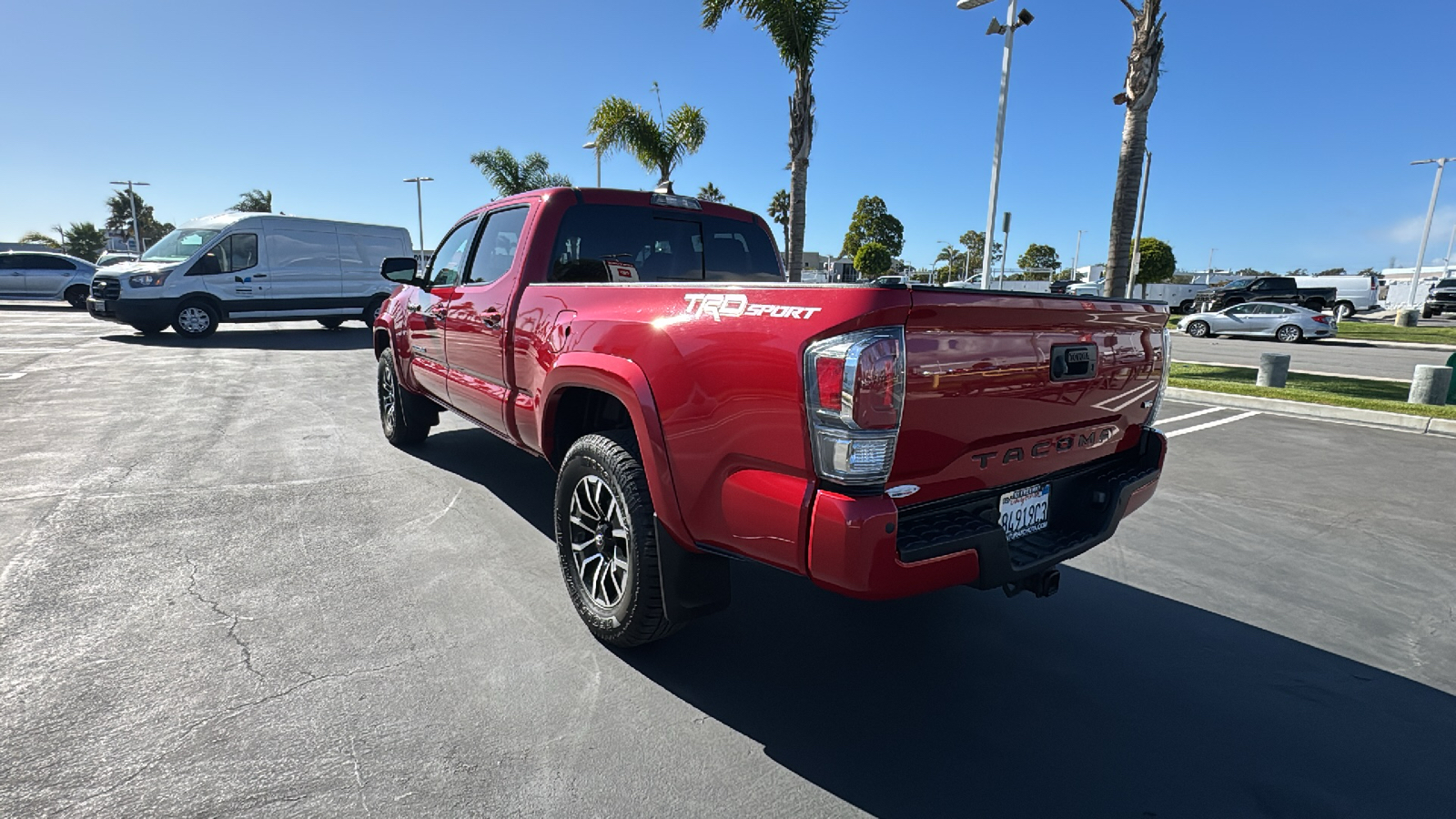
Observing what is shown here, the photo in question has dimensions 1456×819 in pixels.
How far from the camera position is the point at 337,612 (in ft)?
10.5

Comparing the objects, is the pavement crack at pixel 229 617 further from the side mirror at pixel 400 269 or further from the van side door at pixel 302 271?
the van side door at pixel 302 271

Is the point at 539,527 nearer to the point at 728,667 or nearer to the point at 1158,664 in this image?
the point at 728,667

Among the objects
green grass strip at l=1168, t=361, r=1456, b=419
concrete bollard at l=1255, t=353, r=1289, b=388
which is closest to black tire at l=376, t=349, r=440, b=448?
green grass strip at l=1168, t=361, r=1456, b=419

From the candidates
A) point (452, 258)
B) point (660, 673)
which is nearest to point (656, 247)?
point (452, 258)

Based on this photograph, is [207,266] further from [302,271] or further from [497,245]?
[497,245]

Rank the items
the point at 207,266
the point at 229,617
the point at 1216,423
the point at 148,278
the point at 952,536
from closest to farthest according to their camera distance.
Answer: the point at 952,536, the point at 229,617, the point at 1216,423, the point at 148,278, the point at 207,266

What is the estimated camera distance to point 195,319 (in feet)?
44.9

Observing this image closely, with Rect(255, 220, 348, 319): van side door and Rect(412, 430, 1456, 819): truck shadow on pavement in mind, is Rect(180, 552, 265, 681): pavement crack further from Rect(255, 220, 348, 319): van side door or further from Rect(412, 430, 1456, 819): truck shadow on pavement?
Rect(255, 220, 348, 319): van side door

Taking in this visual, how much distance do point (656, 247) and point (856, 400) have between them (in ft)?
8.45

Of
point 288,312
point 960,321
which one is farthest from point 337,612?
point 288,312

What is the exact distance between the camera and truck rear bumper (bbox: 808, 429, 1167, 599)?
200cm

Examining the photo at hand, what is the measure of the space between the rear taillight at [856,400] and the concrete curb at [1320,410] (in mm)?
8999

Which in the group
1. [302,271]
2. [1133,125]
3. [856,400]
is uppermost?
[1133,125]

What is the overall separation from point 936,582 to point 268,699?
2349 mm
